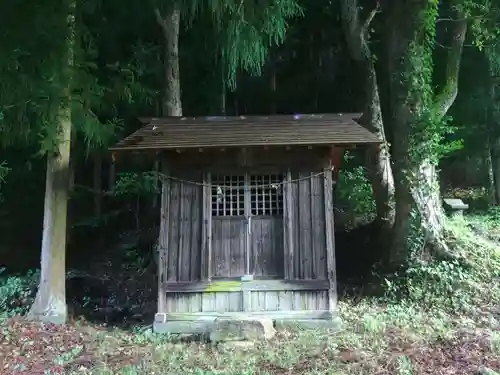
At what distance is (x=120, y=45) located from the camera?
1126 centimetres

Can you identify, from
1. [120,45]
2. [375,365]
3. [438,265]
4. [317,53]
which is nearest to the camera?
[375,365]

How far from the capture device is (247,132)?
7.29 meters

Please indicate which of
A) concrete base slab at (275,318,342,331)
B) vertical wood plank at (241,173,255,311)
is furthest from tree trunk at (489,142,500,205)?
vertical wood plank at (241,173,255,311)

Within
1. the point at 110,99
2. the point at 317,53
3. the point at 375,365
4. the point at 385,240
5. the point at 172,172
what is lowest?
the point at 375,365

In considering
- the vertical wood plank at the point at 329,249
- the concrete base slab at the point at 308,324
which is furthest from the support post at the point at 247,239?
the vertical wood plank at the point at 329,249

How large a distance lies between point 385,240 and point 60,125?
6.17 metres

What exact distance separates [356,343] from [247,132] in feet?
11.1

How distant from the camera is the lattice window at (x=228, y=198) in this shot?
289 inches

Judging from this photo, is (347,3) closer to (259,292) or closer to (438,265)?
(438,265)

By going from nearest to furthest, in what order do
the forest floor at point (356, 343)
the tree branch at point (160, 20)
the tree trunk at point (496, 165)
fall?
the forest floor at point (356, 343) < the tree branch at point (160, 20) < the tree trunk at point (496, 165)

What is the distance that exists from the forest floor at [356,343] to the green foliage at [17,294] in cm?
87

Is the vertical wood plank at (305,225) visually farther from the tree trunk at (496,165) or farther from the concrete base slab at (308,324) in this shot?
the tree trunk at (496,165)

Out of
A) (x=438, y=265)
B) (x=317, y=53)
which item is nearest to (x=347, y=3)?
(x=317, y=53)

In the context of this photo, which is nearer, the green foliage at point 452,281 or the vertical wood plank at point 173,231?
the vertical wood plank at point 173,231
